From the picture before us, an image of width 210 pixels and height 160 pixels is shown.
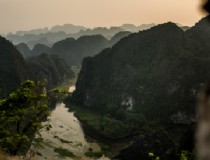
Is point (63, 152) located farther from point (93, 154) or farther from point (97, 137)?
point (97, 137)

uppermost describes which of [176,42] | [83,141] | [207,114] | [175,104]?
[176,42]

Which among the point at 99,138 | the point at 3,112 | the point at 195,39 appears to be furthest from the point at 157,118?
the point at 3,112

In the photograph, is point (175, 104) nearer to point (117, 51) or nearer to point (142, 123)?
point (142, 123)

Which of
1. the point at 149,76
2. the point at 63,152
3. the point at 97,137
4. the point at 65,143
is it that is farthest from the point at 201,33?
the point at 63,152

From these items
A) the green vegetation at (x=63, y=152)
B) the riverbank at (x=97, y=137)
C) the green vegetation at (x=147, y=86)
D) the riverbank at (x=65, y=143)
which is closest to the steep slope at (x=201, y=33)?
the green vegetation at (x=147, y=86)

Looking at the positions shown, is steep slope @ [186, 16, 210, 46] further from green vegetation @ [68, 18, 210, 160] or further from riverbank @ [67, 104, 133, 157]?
riverbank @ [67, 104, 133, 157]

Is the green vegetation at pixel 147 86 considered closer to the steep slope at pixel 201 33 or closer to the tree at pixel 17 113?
the steep slope at pixel 201 33

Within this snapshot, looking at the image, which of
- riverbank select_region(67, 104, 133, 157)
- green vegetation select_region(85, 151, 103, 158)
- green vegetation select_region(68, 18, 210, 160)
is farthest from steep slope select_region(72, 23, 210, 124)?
green vegetation select_region(85, 151, 103, 158)
